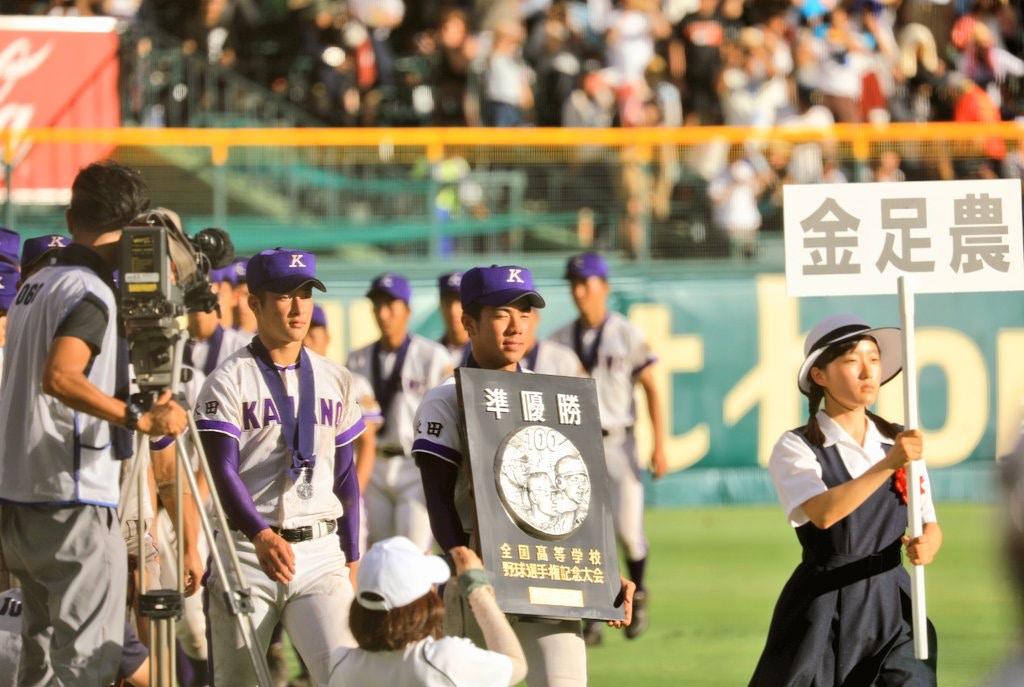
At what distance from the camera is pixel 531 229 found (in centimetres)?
1581

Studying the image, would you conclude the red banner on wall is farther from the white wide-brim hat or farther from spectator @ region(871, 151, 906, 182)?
the white wide-brim hat

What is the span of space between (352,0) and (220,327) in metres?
12.0

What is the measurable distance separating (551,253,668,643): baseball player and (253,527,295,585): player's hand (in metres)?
5.09

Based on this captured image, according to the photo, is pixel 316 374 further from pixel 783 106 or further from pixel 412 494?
pixel 783 106

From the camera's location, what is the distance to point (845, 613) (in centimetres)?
588

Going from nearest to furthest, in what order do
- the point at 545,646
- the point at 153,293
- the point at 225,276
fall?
1. the point at 153,293
2. the point at 545,646
3. the point at 225,276

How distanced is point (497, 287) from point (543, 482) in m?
0.71

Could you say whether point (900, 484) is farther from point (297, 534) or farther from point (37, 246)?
point (37, 246)

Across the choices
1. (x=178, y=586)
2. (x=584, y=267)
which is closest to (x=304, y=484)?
(x=178, y=586)

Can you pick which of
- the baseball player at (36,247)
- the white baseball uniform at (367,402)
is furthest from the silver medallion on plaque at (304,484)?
the white baseball uniform at (367,402)

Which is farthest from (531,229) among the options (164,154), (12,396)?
(12,396)

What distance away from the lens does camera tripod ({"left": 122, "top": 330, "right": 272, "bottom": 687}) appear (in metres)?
5.62

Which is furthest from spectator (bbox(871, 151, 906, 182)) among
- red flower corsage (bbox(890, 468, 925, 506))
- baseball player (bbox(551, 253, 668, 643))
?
red flower corsage (bbox(890, 468, 925, 506))

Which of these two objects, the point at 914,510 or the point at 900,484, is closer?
the point at 914,510
